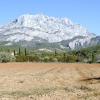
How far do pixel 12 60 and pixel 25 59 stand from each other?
30.1ft

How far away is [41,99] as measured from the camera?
59.2 feet

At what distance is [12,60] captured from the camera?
282 ft

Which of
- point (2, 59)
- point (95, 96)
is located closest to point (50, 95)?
point (95, 96)

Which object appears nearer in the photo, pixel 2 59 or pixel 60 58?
pixel 2 59

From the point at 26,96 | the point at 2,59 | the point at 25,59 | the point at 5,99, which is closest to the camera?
the point at 5,99

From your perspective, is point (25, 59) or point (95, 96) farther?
point (25, 59)

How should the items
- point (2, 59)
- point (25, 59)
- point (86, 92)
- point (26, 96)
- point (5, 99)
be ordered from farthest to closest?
1. point (25, 59)
2. point (2, 59)
3. point (86, 92)
4. point (26, 96)
5. point (5, 99)

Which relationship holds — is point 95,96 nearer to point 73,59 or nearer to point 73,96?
point 73,96

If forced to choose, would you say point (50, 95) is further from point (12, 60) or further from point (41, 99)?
point (12, 60)

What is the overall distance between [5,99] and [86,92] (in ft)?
16.1

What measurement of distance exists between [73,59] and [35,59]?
9.85m

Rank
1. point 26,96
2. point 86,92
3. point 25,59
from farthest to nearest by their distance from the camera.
→ point 25,59, point 86,92, point 26,96

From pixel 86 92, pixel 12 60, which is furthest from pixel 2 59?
pixel 86 92

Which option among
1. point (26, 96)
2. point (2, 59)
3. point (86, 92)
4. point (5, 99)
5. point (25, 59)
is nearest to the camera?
point (5, 99)
